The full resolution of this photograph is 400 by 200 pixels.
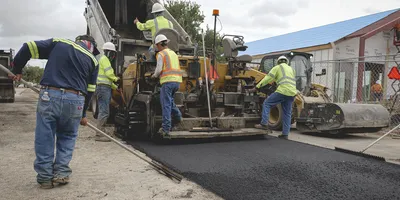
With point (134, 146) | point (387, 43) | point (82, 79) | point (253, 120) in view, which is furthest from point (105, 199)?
point (387, 43)

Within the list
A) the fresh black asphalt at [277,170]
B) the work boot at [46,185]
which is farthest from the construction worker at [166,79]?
the work boot at [46,185]

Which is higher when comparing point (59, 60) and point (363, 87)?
point (59, 60)

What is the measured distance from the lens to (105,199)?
2.79 m

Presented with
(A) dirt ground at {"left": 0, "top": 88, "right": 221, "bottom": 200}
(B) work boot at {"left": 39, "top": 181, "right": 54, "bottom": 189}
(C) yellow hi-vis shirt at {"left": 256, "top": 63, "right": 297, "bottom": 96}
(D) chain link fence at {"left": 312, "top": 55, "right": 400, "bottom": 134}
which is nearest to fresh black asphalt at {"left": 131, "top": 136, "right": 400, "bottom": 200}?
(A) dirt ground at {"left": 0, "top": 88, "right": 221, "bottom": 200}

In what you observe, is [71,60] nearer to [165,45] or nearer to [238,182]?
[238,182]

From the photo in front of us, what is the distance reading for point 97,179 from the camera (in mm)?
3332

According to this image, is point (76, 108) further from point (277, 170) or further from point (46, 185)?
point (277, 170)

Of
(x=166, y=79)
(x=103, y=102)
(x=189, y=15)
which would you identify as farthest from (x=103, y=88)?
(x=189, y=15)

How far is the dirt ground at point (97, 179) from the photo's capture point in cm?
291

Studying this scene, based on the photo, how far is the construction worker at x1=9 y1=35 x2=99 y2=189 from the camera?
9.85ft

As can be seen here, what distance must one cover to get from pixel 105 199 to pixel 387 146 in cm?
505

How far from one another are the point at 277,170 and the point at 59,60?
96.5 inches

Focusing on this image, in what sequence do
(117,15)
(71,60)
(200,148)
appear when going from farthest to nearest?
(117,15) → (200,148) → (71,60)

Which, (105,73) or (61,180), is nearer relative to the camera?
(61,180)
